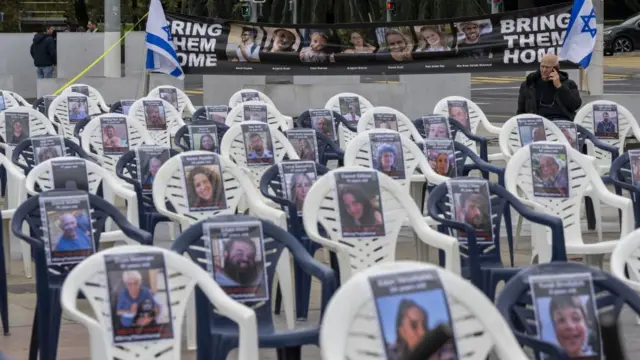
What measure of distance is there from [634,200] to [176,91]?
906cm

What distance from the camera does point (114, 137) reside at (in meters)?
13.5

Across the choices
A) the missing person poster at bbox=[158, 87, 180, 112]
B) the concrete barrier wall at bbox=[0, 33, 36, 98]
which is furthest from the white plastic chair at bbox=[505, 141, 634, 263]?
the concrete barrier wall at bbox=[0, 33, 36, 98]

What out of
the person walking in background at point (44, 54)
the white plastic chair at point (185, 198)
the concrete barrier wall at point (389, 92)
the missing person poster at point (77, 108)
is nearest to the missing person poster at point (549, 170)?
the white plastic chair at point (185, 198)

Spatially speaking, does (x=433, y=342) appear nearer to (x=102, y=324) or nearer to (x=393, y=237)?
(x=102, y=324)

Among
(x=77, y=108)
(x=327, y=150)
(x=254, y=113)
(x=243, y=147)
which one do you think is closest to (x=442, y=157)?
(x=243, y=147)

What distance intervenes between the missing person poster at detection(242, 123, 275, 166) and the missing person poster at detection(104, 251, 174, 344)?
5816 millimetres

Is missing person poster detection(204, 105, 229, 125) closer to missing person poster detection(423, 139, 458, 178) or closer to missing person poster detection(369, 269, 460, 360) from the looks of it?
missing person poster detection(423, 139, 458, 178)

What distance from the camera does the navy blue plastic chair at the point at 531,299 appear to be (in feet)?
18.4

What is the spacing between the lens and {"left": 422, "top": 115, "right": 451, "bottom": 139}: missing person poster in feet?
46.2

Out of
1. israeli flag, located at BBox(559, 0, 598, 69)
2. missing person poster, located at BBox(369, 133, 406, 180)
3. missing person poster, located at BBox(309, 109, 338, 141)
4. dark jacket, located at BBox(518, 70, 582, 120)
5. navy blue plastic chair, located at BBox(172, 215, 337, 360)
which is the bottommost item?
navy blue plastic chair, located at BBox(172, 215, 337, 360)

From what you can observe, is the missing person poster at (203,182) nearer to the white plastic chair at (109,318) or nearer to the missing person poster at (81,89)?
the white plastic chair at (109,318)

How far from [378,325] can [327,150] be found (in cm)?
860

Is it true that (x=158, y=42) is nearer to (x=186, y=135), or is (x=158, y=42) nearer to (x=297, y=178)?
(x=186, y=135)

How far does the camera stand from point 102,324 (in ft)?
20.6
